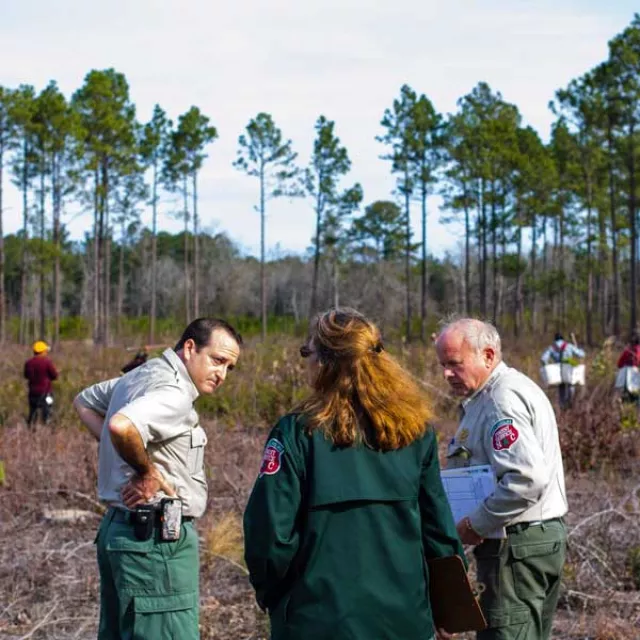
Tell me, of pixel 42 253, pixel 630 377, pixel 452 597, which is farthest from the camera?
pixel 42 253

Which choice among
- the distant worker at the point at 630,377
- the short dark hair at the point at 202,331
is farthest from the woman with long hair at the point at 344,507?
the distant worker at the point at 630,377

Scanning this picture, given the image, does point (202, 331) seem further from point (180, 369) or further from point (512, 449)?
point (512, 449)

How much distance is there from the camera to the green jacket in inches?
115

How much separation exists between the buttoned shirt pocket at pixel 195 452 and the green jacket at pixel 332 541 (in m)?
1.36

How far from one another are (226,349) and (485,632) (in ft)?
5.33

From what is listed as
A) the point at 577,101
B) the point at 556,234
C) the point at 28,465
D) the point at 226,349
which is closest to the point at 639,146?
the point at 577,101

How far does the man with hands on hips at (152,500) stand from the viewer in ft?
13.2

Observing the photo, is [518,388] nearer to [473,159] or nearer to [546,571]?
[546,571]

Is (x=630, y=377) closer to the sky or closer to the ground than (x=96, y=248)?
closer to the ground

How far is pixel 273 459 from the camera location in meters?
2.96

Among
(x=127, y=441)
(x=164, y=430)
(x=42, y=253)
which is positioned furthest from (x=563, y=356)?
(x=42, y=253)

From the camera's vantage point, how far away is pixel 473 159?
48.2 metres

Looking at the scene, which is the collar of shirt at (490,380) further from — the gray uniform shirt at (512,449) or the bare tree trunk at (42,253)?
the bare tree trunk at (42,253)

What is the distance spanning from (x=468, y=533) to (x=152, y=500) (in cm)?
127
